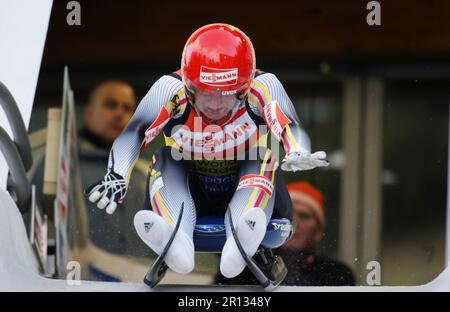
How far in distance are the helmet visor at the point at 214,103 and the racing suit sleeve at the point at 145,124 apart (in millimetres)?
101

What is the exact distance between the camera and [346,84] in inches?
246

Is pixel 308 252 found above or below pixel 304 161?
below

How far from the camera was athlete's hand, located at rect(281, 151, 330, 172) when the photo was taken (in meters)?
3.08

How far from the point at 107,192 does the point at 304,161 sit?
0.67 m

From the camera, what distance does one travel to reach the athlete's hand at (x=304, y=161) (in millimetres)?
3080

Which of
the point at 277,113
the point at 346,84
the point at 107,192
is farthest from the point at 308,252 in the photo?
the point at 107,192

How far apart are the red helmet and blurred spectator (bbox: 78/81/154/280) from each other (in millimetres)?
2626

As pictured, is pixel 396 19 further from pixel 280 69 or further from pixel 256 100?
pixel 256 100

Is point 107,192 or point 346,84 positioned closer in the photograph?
point 107,192

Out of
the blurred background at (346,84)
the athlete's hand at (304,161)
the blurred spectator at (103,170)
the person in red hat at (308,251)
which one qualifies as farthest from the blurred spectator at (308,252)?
the athlete's hand at (304,161)

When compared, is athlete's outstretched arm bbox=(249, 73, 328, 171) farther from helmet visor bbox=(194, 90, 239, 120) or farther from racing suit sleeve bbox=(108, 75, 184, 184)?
racing suit sleeve bbox=(108, 75, 184, 184)

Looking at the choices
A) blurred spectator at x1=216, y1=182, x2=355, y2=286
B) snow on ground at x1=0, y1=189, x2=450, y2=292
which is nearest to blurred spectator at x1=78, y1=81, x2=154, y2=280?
blurred spectator at x1=216, y1=182, x2=355, y2=286

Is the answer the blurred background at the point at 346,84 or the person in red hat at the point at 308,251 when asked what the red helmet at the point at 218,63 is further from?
the blurred background at the point at 346,84

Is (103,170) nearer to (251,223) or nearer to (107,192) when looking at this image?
(107,192)
